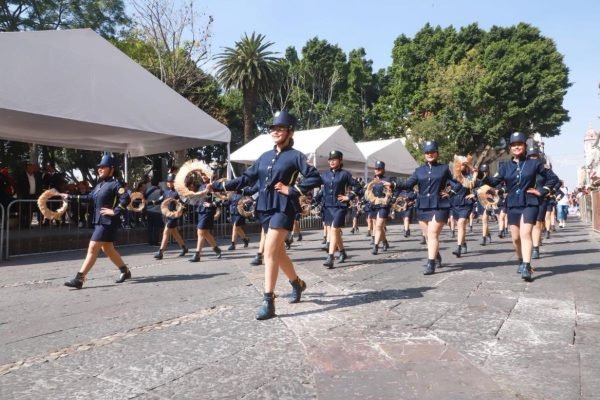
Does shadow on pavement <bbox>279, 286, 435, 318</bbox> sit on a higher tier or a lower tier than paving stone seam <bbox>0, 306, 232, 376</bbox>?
higher

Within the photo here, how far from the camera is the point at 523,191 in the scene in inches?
291

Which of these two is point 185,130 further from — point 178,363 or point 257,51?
point 257,51

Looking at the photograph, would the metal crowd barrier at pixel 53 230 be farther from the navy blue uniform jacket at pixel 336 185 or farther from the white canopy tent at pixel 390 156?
the white canopy tent at pixel 390 156

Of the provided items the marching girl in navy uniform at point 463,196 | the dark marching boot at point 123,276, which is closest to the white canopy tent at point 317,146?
the marching girl in navy uniform at point 463,196

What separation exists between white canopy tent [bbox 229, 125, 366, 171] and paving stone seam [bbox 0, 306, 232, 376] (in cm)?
1306

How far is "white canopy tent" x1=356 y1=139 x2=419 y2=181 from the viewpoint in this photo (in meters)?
23.8

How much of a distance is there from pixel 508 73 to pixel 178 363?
36618mm

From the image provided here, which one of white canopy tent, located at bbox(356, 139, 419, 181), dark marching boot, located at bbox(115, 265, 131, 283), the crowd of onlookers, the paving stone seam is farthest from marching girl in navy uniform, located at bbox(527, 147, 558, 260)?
white canopy tent, located at bbox(356, 139, 419, 181)

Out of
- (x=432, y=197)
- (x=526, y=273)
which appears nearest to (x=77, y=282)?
(x=432, y=197)

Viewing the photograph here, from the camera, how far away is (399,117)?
141 feet

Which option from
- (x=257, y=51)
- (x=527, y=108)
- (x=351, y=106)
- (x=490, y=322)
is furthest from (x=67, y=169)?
(x=527, y=108)

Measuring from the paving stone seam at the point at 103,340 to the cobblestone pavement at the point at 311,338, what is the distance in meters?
0.02

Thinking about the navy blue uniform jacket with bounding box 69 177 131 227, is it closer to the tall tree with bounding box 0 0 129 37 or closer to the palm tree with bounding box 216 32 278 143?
the tall tree with bounding box 0 0 129 37

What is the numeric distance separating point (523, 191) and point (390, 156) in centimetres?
1776
